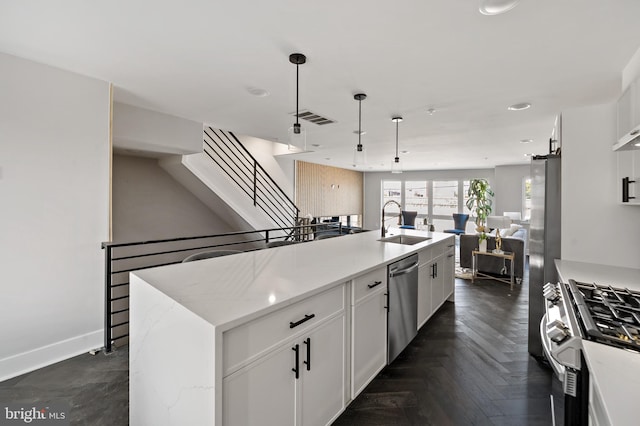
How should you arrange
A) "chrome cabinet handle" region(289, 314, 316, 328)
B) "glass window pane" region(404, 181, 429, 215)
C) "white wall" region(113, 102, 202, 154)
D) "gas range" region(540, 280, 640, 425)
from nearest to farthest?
"gas range" region(540, 280, 640, 425), "chrome cabinet handle" region(289, 314, 316, 328), "white wall" region(113, 102, 202, 154), "glass window pane" region(404, 181, 429, 215)

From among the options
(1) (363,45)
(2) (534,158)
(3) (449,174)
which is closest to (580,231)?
(2) (534,158)

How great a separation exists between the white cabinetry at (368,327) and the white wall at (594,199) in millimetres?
1635

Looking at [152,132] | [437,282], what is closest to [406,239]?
[437,282]

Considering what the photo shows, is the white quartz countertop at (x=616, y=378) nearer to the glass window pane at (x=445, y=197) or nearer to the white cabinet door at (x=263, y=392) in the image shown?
the white cabinet door at (x=263, y=392)

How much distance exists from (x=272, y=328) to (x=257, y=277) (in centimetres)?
43

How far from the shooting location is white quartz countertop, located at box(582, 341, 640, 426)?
0.69 meters

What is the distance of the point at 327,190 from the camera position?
349 inches

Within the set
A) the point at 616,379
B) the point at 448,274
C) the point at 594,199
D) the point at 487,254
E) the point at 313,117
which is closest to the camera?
the point at 616,379

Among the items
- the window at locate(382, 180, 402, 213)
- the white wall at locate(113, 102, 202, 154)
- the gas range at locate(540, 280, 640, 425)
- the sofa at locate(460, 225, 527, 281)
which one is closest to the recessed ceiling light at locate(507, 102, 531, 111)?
the gas range at locate(540, 280, 640, 425)

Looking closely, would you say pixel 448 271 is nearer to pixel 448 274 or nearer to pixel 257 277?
pixel 448 274

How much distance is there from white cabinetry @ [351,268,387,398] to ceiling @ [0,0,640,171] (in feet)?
5.22

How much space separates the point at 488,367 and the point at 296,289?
1951mm

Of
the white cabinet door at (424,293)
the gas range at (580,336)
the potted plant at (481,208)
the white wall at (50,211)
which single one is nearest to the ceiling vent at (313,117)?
the white wall at (50,211)

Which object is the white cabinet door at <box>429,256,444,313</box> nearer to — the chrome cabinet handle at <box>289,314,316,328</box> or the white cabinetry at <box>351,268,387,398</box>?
the white cabinetry at <box>351,268,387,398</box>
